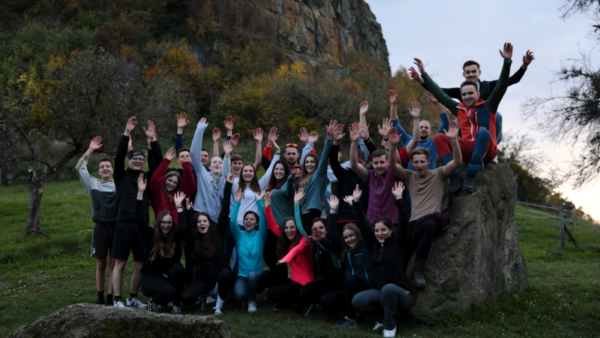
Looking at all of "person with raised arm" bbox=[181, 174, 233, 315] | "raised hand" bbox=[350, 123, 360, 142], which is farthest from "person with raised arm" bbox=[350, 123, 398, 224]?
"person with raised arm" bbox=[181, 174, 233, 315]

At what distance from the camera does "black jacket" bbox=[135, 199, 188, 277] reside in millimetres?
7578

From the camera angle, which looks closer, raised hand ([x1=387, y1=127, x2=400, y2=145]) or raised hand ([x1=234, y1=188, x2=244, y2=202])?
raised hand ([x1=387, y1=127, x2=400, y2=145])

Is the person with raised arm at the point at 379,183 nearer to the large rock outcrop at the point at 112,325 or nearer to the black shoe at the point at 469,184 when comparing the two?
the black shoe at the point at 469,184

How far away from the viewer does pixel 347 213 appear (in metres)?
7.87

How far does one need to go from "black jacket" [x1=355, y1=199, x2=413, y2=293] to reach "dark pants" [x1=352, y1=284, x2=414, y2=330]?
136 mm

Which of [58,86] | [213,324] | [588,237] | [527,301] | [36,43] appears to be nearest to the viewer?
[213,324]

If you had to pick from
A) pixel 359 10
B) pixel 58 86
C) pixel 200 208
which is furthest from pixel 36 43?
pixel 359 10

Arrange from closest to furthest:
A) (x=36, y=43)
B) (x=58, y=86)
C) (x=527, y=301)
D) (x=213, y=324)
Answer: (x=213, y=324), (x=527, y=301), (x=58, y=86), (x=36, y=43)

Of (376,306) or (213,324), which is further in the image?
(376,306)

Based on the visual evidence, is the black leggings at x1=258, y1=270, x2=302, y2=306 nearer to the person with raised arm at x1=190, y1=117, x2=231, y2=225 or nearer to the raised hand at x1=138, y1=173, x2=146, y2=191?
the person with raised arm at x1=190, y1=117, x2=231, y2=225

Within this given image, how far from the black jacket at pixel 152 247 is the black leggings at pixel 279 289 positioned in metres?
1.37

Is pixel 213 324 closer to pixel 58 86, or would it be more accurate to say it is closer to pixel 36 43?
pixel 58 86

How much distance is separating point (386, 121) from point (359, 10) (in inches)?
3784

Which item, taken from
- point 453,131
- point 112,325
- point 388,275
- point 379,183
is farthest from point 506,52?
point 112,325
